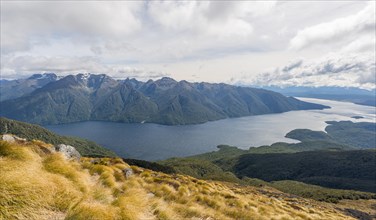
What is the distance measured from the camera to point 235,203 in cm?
1797

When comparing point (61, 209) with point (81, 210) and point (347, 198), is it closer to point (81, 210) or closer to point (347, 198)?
point (81, 210)

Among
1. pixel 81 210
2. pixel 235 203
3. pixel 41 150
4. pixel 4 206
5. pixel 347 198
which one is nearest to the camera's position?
pixel 4 206

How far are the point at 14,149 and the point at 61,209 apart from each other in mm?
6095

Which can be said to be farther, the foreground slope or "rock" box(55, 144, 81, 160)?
"rock" box(55, 144, 81, 160)

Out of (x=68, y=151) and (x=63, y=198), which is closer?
(x=63, y=198)

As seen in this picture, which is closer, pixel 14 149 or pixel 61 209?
pixel 61 209

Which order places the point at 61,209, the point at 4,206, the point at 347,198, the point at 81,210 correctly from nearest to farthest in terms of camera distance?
the point at 4,206 < the point at 81,210 < the point at 61,209 < the point at 347,198

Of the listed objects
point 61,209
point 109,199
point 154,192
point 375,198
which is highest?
point 61,209

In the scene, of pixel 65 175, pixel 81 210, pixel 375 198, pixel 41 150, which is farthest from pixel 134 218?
pixel 375 198

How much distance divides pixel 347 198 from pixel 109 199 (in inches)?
6913

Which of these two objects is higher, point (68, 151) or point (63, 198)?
point (63, 198)

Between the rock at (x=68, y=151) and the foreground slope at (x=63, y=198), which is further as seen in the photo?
the rock at (x=68, y=151)

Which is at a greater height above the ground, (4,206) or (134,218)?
(4,206)

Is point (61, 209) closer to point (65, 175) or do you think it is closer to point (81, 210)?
point (81, 210)
